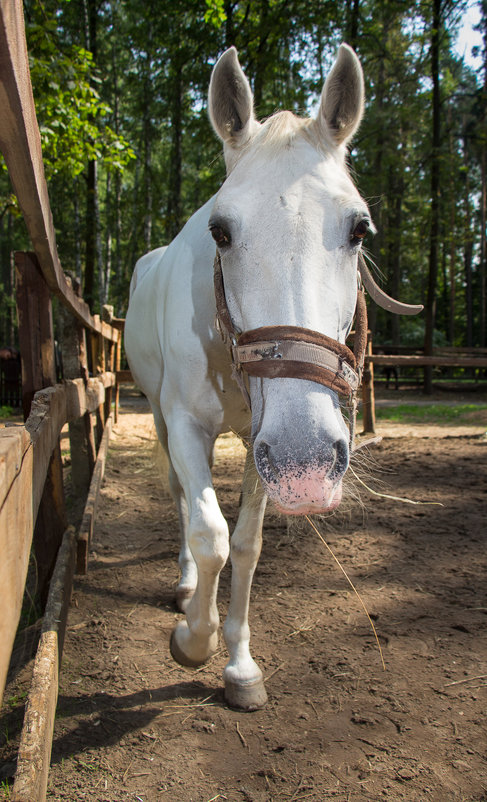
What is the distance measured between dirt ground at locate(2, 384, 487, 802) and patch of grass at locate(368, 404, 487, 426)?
5.70 meters

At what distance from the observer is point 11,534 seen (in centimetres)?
90

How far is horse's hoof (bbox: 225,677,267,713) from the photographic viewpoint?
6.54 feet

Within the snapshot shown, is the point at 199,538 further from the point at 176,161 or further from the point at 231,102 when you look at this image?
the point at 176,161

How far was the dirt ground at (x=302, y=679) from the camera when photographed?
164 centimetres

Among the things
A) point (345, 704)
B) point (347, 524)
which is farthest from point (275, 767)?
point (347, 524)

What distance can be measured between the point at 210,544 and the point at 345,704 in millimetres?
844

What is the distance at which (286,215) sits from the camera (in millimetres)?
1479

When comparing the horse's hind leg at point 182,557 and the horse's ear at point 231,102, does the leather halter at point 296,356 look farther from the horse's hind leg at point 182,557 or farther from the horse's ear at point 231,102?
the horse's hind leg at point 182,557

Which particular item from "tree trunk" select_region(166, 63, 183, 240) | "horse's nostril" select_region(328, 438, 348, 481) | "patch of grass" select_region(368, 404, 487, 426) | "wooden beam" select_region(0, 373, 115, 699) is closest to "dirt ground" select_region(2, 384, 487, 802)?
"horse's nostril" select_region(328, 438, 348, 481)

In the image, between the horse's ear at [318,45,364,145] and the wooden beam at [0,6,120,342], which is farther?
the horse's ear at [318,45,364,145]

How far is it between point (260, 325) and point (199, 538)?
79cm

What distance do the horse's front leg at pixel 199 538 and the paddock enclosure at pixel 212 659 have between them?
0.84 feet

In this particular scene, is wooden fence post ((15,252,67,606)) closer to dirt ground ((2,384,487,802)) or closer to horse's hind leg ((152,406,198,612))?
dirt ground ((2,384,487,802))

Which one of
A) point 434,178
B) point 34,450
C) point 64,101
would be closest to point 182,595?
point 34,450
